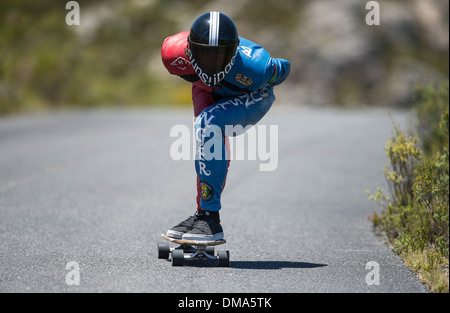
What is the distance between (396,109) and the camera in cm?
2658

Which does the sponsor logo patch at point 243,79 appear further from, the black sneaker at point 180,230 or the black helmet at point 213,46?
the black sneaker at point 180,230

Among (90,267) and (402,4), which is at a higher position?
(402,4)

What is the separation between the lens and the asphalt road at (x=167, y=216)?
14.3 feet

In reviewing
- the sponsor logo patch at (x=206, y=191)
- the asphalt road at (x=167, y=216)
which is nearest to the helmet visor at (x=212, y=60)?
the sponsor logo patch at (x=206, y=191)

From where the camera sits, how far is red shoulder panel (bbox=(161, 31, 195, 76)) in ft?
15.5

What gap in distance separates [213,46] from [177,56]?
38cm

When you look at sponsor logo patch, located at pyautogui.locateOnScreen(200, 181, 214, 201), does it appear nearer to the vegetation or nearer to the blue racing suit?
the blue racing suit

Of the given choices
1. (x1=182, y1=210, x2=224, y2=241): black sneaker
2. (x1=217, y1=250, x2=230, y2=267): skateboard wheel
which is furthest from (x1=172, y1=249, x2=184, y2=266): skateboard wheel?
(x1=217, y1=250, x2=230, y2=267): skateboard wheel

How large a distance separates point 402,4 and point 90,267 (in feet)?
98.3

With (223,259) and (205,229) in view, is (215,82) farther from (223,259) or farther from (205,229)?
(223,259)

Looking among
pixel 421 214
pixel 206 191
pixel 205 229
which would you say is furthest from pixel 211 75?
pixel 421 214
